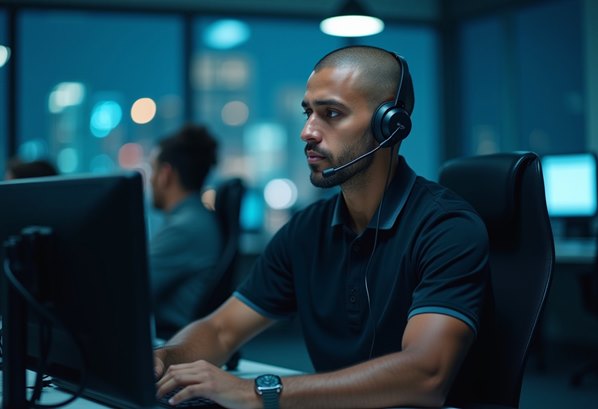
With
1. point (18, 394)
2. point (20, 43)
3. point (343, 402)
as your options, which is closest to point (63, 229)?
point (18, 394)

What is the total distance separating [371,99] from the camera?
4.95 feet

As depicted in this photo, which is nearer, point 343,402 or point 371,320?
point 343,402

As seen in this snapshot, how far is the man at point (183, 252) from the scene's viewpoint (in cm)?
262

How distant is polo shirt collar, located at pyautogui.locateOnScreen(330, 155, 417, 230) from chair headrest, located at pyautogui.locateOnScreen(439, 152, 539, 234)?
14cm

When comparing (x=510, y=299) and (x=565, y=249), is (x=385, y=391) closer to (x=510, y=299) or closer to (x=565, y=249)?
(x=510, y=299)

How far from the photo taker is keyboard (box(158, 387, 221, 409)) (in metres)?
1.17

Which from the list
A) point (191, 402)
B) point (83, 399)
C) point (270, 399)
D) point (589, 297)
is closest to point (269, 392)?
point (270, 399)

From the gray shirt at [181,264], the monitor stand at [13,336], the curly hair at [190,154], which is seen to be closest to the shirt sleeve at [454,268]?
the monitor stand at [13,336]

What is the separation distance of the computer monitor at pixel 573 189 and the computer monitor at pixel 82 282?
3551 millimetres

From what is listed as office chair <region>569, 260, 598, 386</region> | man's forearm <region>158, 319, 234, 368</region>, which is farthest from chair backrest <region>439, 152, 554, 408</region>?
office chair <region>569, 260, 598, 386</region>

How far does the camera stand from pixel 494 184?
4.93ft

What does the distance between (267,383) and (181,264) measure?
1549 millimetres

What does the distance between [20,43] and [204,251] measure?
10.5 ft

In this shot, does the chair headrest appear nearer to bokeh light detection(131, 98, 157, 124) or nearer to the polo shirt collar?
the polo shirt collar
